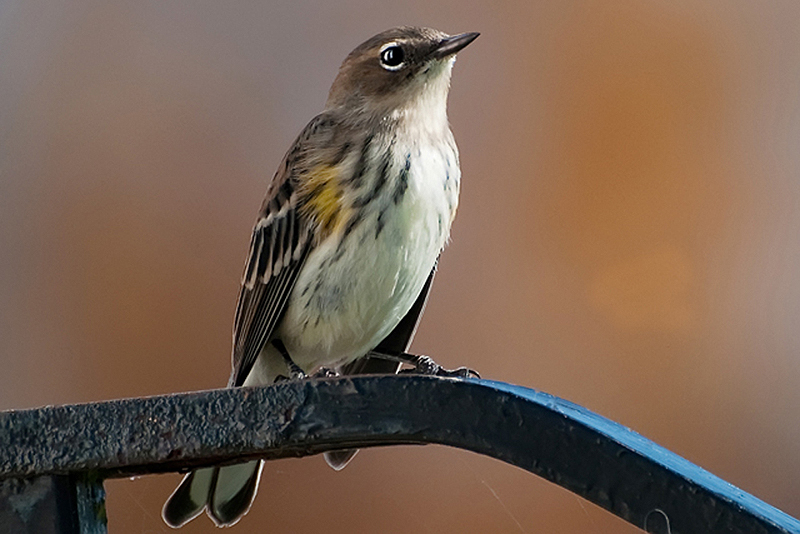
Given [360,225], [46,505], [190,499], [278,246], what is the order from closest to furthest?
1. [46,505]
2. [190,499]
3. [360,225]
4. [278,246]

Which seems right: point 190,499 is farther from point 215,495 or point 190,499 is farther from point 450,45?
point 450,45

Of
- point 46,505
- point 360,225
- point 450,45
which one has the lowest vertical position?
point 46,505

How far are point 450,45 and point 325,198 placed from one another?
376 millimetres

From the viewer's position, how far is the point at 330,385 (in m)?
0.77

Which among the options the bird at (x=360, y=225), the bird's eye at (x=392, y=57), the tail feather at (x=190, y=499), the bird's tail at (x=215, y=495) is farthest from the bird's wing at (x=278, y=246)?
the tail feather at (x=190, y=499)

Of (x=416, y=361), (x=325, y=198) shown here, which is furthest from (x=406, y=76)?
(x=416, y=361)

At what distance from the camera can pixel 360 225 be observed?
1671 millimetres

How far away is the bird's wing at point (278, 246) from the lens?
1.77m

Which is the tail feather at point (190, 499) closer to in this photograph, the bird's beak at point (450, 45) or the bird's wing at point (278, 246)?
the bird's wing at point (278, 246)

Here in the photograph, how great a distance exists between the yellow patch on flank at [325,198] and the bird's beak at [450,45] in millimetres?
304

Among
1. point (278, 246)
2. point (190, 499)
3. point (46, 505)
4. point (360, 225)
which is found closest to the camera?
point (46, 505)

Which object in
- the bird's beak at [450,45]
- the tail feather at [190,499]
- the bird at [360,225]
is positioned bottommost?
the tail feather at [190,499]

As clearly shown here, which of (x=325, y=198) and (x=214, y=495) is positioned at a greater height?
(x=325, y=198)

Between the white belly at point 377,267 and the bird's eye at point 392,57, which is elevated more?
the bird's eye at point 392,57
